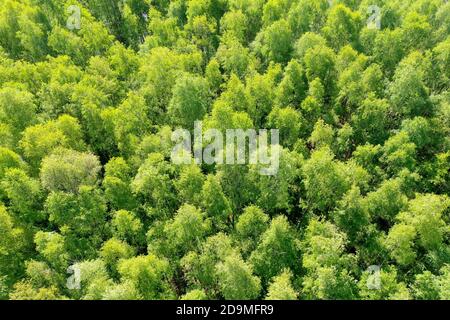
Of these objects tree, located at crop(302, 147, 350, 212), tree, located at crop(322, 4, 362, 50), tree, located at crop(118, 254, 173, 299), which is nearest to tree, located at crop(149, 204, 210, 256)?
tree, located at crop(118, 254, 173, 299)

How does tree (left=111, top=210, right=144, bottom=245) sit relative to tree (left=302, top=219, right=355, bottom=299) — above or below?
above

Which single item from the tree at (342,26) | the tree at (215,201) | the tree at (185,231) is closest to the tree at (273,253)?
the tree at (215,201)

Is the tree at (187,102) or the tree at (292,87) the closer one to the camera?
the tree at (187,102)

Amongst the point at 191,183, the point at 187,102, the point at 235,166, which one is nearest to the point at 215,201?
the point at 191,183

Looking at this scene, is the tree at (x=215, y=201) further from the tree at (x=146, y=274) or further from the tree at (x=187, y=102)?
the tree at (x=187, y=102)

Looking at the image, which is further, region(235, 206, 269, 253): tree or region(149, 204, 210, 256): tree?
region(235, 206, 269, 253): tree

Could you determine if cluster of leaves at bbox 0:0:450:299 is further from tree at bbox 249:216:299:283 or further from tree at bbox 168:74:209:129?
tree at bbox 168:74:209:129

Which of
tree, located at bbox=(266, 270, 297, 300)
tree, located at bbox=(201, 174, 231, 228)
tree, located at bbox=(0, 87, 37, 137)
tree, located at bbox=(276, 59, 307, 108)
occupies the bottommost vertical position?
tree, located at bbox=(266, 270, 297, 300)

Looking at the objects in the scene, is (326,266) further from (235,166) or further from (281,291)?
(235,166)

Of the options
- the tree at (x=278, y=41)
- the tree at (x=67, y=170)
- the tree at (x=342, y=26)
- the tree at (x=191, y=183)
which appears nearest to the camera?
the tree at (x=67, y=170)
